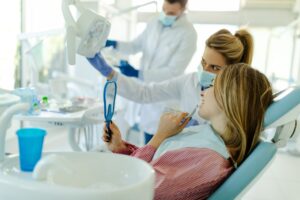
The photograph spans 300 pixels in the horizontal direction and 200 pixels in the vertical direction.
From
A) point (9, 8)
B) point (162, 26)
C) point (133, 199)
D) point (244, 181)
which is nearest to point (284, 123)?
point (244, 181)

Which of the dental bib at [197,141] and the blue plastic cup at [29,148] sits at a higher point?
the blue plastic cup at [29,148]

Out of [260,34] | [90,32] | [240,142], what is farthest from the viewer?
[260,34]

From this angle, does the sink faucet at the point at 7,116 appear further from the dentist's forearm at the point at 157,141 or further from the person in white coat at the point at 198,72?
the person in white coat at the point at 198,72

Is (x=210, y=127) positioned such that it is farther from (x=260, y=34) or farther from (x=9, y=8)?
(x=260, y=34)

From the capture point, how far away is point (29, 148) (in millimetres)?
696

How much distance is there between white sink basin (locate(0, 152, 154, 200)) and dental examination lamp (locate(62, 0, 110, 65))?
0.60 m

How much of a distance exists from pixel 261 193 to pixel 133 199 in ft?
6.20

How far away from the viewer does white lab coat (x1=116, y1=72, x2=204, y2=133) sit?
1.53 meters

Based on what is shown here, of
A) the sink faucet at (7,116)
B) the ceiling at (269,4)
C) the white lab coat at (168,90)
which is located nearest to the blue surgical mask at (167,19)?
the white lab coat at (168,90)

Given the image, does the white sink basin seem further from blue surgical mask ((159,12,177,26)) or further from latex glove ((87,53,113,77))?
blue surgical mask ((159,12,177,26))

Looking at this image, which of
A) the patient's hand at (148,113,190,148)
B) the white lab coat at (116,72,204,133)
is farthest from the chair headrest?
the white lab coat at (116,72,204,133)

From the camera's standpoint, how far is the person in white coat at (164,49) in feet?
6.46

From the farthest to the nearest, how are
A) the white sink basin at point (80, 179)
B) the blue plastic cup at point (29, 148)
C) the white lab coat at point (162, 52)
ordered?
the white lab coat at point (162, 52), the blue plastic cup at point (29, 148), the white sink basin at point (80, 179)

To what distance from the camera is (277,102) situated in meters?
0.94
